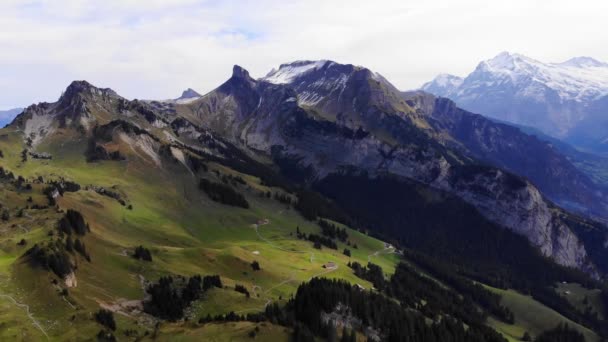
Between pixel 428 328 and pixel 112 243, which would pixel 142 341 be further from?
pixel 428 328

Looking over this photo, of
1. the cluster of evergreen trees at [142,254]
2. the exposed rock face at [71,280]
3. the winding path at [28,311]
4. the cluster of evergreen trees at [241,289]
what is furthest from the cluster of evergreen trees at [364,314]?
the exposed rock face at [71,280]

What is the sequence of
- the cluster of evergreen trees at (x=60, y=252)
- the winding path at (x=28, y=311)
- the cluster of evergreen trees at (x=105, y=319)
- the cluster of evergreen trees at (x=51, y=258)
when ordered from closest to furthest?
1. the winding path at (x=28, y=311)
2. the cluster of evergreen trees at (x=105, y=319)
3. the cluster of evergreen trees at (x=51, y=258)
4. the cluster of evergreen trees at (x=60, y=252)

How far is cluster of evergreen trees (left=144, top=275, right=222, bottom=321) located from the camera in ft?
444

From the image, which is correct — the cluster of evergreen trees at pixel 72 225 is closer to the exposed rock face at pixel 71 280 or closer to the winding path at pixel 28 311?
the exposed rock face at pixel 71 280

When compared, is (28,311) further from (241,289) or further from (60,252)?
(241,289)

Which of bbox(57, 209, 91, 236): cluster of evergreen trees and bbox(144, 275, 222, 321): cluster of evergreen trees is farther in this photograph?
bbox(57, 209, 91, 236): cluster of evergreen trees

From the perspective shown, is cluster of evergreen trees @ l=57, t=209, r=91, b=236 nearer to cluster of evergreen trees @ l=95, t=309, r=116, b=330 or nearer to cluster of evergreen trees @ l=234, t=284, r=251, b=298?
cluster of evergreen trees @ l=95, t=309, r=116, b=330

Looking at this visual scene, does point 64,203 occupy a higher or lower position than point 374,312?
higher

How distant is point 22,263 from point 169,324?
42.0 m

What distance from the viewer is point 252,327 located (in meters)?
114

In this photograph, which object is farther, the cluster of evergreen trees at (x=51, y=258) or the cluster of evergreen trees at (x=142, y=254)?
the cluster of evergreen trees at (x=142, y=254)

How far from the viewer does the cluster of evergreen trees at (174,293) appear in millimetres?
135387

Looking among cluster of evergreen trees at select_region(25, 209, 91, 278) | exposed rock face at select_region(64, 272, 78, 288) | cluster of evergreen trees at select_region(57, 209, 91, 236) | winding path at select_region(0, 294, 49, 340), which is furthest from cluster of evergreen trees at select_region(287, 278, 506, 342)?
cluster of evergreen trees at select_region(57, 209, 91, 236)

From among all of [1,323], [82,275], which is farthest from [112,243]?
[1,323]
